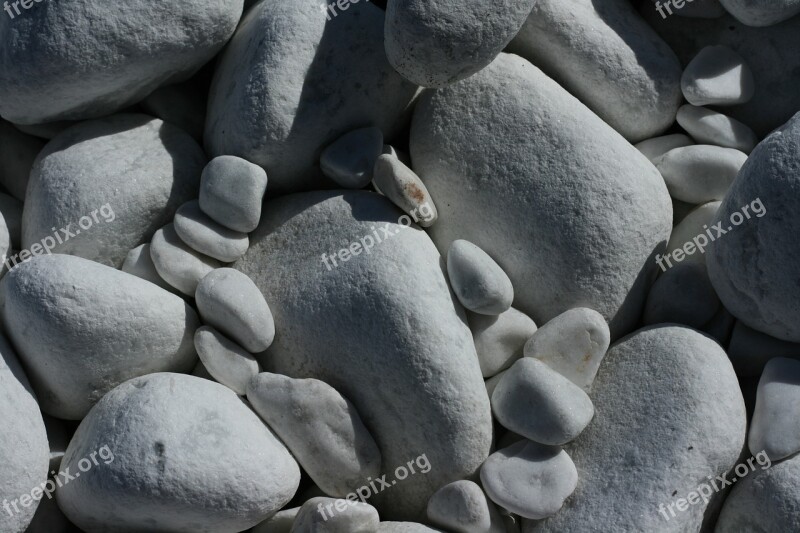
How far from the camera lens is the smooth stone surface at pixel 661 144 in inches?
97.0

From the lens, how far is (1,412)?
2014 mm

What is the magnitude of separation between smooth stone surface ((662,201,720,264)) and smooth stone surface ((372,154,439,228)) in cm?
62

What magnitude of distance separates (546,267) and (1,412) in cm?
127

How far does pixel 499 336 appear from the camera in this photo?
2244 mm

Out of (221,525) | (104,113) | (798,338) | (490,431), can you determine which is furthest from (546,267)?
(104,113)

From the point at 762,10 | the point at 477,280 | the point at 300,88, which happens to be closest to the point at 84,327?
the point at 300,88

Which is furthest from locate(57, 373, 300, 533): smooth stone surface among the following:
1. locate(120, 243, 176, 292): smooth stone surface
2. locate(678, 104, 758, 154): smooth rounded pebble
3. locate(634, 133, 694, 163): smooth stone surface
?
locate(678, 104, 758, 154): smooth rounded pebble

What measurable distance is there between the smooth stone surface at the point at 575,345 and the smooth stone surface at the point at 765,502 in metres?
0.42

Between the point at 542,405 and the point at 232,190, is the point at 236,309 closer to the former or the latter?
the point at 232,190

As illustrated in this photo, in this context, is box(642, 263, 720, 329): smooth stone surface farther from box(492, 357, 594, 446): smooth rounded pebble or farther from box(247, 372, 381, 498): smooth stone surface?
box(247, 372, 381, 498): smooth stone surface

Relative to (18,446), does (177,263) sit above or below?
above

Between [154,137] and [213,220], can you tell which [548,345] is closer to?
[213,220]

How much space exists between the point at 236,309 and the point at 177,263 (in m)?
0.20

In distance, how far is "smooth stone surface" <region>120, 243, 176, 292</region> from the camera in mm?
2273
